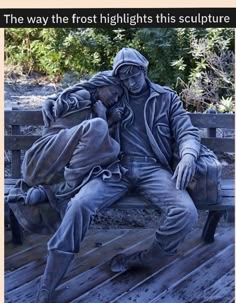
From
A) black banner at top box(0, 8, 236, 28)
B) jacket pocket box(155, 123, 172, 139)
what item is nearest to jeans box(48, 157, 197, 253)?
jacket pocket box(155, 123, 172, 139)

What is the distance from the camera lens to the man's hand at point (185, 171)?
2.65 m

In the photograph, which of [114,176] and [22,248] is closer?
[114,176]

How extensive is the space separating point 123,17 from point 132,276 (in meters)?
1.27

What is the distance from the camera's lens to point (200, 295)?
2.77m

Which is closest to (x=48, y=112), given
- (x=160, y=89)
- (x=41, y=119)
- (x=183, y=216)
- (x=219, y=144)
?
(x=41, y=119)

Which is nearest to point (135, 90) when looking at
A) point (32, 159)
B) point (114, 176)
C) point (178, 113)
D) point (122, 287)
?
point (178, 113)

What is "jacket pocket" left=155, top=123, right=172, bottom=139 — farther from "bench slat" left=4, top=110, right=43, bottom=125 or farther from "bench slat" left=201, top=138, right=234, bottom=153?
"bench slat" left=4, top=110, right=43, bottom=125

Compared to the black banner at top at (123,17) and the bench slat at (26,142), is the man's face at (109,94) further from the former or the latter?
the bench slat at (26,142)

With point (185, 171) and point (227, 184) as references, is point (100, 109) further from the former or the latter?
point (227, 184)

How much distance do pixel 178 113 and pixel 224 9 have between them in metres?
0.54

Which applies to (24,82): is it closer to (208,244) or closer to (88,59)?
(88,59)

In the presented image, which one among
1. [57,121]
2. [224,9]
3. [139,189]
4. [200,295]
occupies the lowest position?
[200,295]

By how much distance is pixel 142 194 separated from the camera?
2.80 meters

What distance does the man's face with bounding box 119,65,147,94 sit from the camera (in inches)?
108
